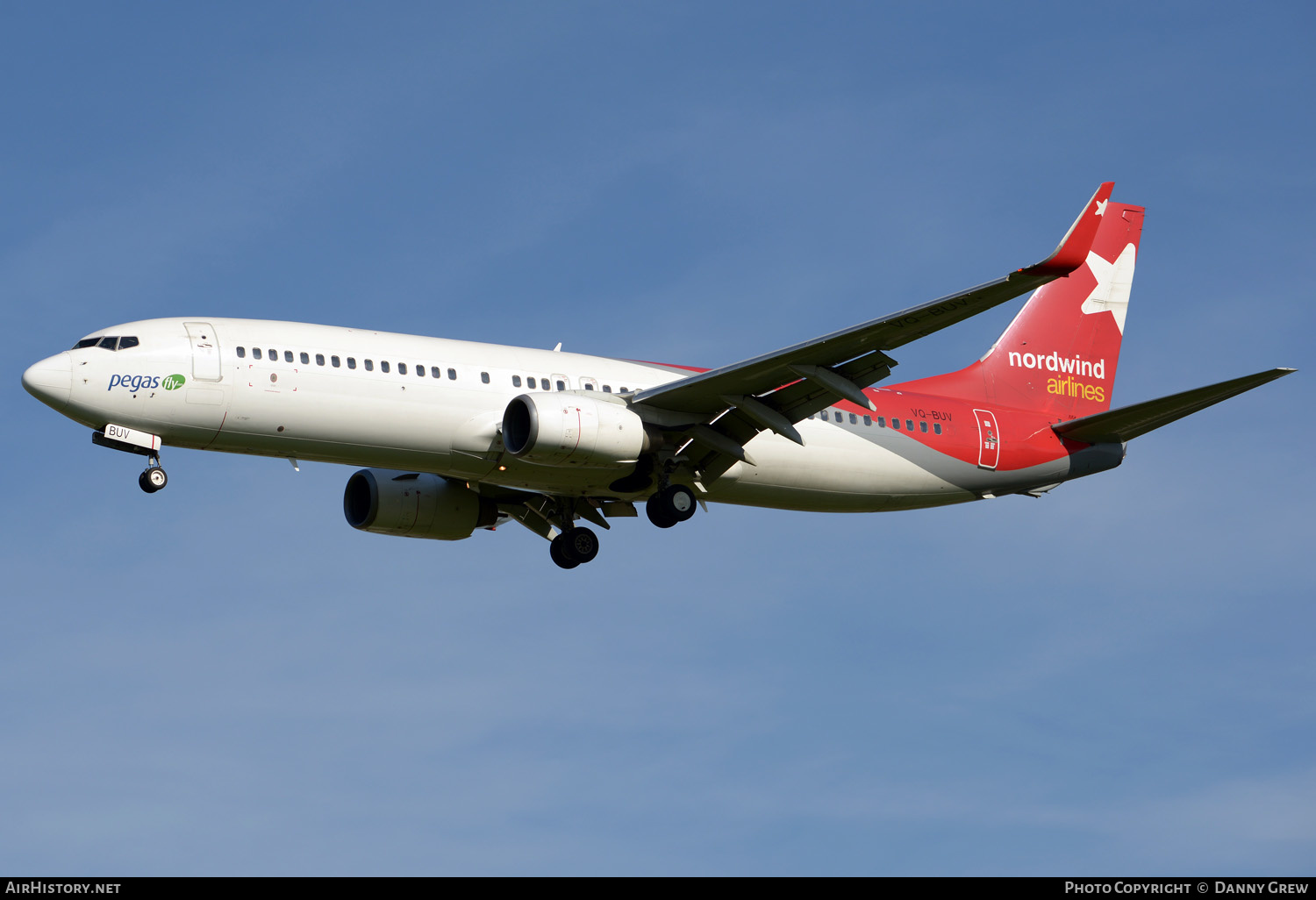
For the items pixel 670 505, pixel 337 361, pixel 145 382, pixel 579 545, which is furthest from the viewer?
pixel 579 545

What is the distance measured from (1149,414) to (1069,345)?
633 centimetres

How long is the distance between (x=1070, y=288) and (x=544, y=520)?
16480 mm

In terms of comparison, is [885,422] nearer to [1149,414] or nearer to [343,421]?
[1149,414]

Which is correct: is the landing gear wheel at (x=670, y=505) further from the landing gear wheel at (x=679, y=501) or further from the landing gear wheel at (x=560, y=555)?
the landing gear wheel at (x=560, y=555)

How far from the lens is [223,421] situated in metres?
30.8

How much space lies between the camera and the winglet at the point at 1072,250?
2675 centimetres

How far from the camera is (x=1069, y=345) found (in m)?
42.4

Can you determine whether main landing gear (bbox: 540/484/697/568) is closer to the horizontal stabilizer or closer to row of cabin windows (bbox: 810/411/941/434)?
row of cabin windows (bbox: 810/411/941/434)

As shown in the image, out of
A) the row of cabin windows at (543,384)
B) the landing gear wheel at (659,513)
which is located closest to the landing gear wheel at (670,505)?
the landing gear wheel at (659,513)

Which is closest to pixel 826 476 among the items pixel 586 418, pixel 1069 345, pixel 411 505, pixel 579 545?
pixel 579 545

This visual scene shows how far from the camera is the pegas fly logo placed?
99.7ft
